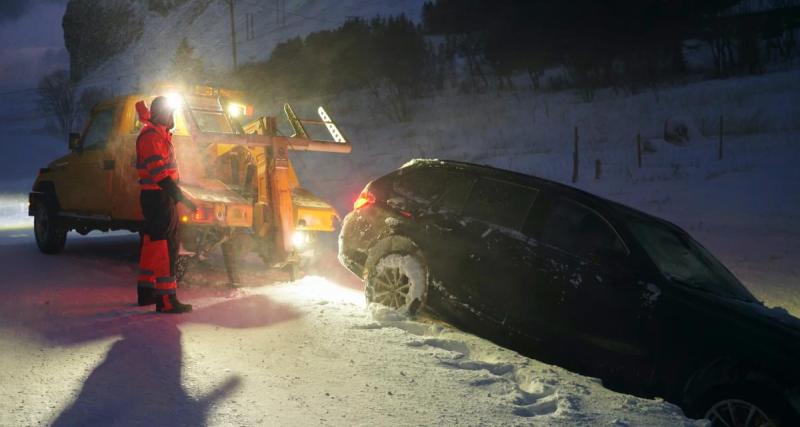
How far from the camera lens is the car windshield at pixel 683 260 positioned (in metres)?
4.59

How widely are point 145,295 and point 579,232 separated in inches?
170

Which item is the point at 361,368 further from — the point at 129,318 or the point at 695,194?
the point at 695,194

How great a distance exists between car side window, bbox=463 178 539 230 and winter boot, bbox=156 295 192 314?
296 centimetres

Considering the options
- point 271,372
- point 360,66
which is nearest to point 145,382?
point 271,372

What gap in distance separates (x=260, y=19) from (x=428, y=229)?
94.4m

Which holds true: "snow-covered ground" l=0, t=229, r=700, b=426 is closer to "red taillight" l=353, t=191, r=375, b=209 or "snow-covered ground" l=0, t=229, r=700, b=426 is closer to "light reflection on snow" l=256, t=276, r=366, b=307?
"light reflection on snow" l=256, t=276, r=366, b=307

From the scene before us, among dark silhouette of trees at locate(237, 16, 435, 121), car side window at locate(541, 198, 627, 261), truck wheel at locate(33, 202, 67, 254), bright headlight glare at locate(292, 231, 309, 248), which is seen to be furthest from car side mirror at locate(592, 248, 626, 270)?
dark silhouette of trees at locate(237, 16, 435, 121)

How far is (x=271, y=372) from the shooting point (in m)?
4.49

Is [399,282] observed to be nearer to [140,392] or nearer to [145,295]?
[140,392]

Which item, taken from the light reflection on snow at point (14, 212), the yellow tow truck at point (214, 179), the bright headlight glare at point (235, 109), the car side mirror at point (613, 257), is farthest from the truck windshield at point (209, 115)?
the light reflection on snow at point (14, 212)

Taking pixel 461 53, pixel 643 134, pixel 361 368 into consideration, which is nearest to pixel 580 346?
pixel 361 368

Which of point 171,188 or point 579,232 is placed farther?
point 171,188

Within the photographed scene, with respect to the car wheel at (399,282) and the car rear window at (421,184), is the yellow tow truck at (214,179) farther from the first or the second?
the car wheel at (399,282)

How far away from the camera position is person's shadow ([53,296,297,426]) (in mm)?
3654
